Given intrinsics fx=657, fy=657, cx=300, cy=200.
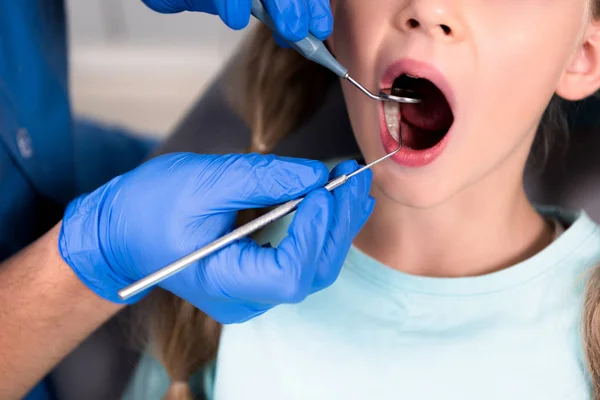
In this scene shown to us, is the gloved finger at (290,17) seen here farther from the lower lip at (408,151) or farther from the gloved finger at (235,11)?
the lower lip at (408,151)

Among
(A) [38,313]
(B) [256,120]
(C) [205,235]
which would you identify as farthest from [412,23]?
(A) [38,313]

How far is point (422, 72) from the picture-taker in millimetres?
868

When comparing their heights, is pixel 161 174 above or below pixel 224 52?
above

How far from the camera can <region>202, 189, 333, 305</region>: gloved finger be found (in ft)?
2.67

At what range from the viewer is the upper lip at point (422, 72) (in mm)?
866

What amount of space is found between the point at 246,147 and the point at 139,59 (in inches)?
36.5

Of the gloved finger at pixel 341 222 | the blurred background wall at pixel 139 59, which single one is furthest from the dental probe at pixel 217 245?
the blurred background wall at pixel 139 59

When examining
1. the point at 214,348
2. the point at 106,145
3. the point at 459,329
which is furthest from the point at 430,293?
the point at 106,145

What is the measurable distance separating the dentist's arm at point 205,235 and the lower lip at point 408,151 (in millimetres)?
64

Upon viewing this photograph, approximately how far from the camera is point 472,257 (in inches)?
43.7

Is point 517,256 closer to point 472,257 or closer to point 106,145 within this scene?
point 472,257

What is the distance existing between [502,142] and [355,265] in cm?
32

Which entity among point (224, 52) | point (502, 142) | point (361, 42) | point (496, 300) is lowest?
point (224, 52)

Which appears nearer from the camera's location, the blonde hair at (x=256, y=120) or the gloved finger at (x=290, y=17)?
the gloved finger at (x=290, y=17)
